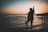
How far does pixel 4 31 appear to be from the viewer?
5.84 m

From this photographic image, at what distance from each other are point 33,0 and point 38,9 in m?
1.45

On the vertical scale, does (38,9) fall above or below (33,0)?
below

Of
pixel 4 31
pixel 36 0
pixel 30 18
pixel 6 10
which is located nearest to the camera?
pixel 4 31

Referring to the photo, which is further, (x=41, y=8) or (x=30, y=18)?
(x=41, y=8)

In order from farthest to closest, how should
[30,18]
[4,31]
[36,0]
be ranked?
[36,0], [30,18], [4,31]

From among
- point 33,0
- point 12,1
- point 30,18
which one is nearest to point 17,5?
point 12,1

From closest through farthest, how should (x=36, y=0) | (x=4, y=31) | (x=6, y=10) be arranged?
(x=4, y=31)
(x=36, y=0)
(x=6, y=10)

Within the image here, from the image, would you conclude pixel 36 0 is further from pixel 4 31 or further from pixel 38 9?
pixel 4 31

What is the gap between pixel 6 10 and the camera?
1911 centimetres

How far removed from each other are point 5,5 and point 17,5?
5.70 ft

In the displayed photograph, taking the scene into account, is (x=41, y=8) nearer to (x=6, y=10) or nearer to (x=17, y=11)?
(x=17, y=11)

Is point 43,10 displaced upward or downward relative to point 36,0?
downward

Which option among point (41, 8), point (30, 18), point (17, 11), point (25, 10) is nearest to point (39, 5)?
point (41, 8)

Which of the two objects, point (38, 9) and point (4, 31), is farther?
point (38, 9)
